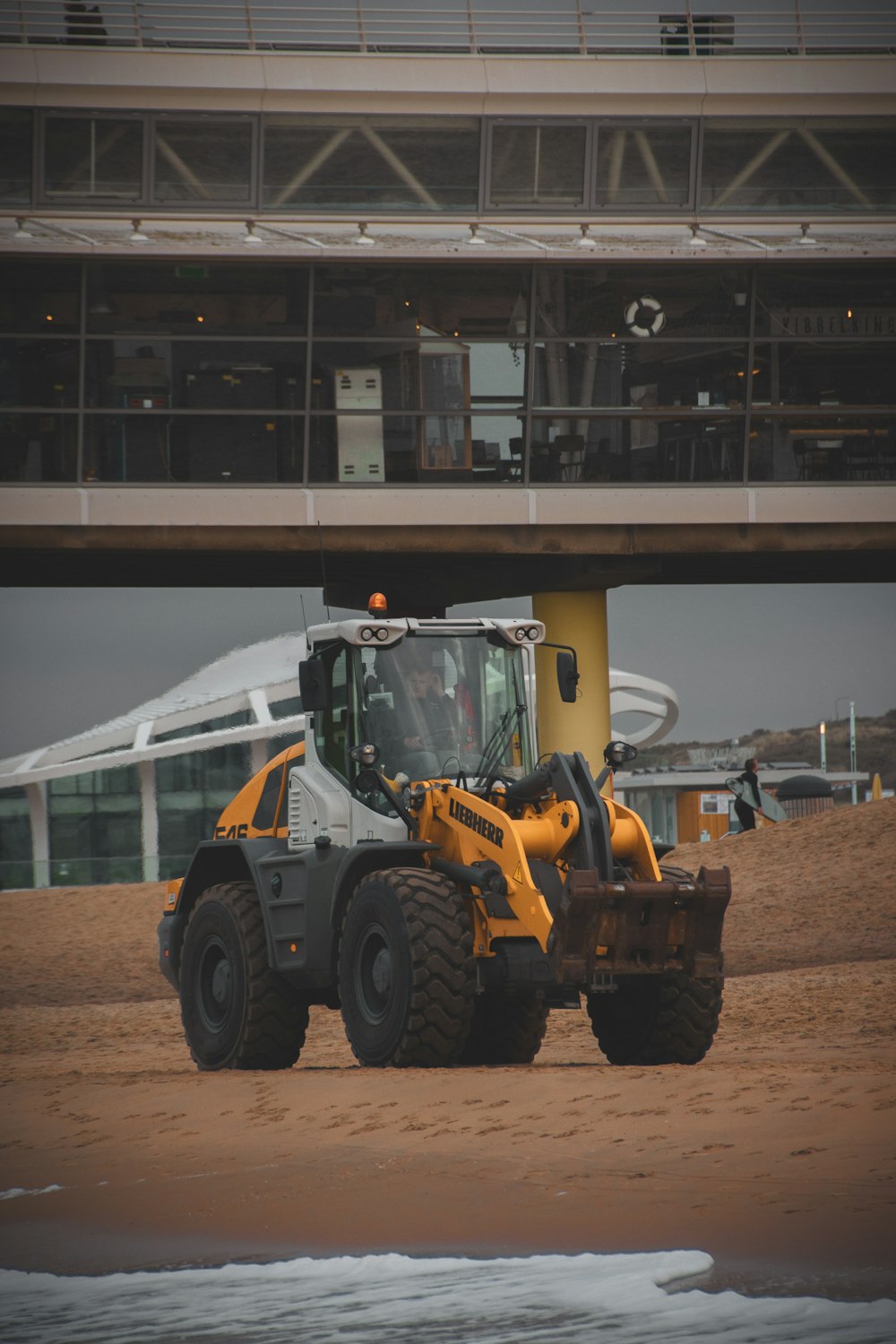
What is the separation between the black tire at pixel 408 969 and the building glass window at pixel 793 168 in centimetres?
2264

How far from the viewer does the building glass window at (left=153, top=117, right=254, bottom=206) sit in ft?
103

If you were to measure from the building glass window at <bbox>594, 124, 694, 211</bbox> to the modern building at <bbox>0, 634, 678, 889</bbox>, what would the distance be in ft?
83.8

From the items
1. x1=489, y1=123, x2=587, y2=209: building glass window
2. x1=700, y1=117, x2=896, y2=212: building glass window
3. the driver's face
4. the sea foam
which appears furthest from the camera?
x1=700, y1=117, x2=896, y2=212: building glass window

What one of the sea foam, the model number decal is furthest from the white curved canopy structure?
the sea foam

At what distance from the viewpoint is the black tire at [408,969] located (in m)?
11.7

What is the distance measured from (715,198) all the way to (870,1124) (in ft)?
82.4

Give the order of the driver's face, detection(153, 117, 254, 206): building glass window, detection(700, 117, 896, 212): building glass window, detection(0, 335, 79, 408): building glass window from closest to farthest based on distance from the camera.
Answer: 1. the driver's face
2. detection(0, 335, 79, 408): building glass window
3. detection(153, 117, 254, 206): building glass window
4. detection(700, 117, 896, 212): building glass window

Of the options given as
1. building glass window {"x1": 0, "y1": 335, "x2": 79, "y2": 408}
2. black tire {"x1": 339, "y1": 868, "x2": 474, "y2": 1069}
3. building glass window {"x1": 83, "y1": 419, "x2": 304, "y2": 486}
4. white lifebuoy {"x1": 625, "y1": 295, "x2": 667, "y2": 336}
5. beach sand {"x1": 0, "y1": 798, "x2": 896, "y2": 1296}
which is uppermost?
white lifebuoy {"x1": 625, "y1": 295, "x2": 667, "y2": 336}

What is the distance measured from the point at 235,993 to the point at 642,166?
21890 mm

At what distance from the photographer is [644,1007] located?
12.8 m

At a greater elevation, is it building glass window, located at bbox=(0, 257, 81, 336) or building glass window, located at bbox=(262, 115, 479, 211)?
building glass window, located at bbox=(262, 115, 479, 211)

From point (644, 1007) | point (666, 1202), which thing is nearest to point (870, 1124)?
point (666, 1202)

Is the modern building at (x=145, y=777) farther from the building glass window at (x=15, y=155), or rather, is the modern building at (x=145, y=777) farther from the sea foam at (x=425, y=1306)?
the sea foam at (x=425, y=1306)

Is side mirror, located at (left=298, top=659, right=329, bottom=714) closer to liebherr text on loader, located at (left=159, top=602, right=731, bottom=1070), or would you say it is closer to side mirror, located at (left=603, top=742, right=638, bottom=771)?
liebherr text on loader, located at (left=159, top=602, right=731, bottom=1070)
